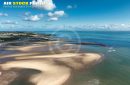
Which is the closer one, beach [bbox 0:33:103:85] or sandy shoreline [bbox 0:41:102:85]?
beach [bbox 0:33:103:85]

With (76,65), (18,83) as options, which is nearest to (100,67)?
(76,65)

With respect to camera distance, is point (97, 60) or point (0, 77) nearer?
point (0, 77)

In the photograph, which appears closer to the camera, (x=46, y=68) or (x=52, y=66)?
(x=46, y=68)

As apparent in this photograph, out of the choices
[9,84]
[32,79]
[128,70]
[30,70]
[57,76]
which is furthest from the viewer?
[128,70]

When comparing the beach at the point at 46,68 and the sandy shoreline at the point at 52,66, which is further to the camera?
the sandy shoreline at the point at 52,66

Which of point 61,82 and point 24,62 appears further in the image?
point 24,62

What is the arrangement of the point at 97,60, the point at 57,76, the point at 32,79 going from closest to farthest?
the point at 32,79 → the point at 57,76 → the point at 97,60

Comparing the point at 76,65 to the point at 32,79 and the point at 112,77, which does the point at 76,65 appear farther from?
the point at 32,79

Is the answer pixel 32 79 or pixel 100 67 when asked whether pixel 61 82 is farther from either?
pixel 100 67

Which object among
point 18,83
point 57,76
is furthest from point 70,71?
point 18,83
